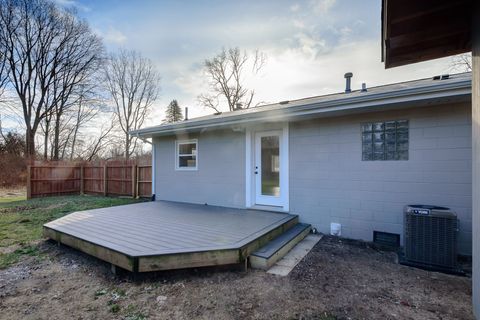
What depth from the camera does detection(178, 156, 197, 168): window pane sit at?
22.0 feet

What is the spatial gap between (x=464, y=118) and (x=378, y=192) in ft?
5.37

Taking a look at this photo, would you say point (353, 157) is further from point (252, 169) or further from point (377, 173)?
point (252, 169)

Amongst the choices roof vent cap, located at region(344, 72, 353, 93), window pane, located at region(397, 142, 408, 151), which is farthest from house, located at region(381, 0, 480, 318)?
roof vent cap, located at region(344, 72, 353, 93)

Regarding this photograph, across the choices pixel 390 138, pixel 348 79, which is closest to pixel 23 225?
pixel 390 138

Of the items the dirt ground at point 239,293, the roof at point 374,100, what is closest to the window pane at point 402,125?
the roof at point 374,100

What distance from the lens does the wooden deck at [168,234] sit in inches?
115

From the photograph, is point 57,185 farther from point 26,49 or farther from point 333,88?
point 333,88

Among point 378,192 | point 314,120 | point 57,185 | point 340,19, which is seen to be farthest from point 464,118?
point 57,185

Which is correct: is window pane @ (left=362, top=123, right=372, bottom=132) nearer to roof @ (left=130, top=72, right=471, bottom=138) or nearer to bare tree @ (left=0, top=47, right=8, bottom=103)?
roof @ (left=130, top=72, right=471, bottom=138)

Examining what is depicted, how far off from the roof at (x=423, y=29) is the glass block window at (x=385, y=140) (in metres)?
1.39

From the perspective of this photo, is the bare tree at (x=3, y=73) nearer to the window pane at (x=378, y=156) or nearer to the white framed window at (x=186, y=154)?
the white framed window at (x=186, y=154)

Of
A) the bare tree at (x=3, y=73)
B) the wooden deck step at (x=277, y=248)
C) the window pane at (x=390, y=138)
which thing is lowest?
the wooden deck step at (x=277, y=248)

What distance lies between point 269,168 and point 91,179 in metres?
9.75

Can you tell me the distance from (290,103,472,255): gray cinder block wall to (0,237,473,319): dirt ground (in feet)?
3.47
